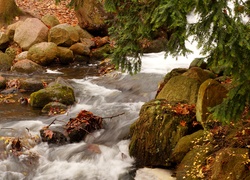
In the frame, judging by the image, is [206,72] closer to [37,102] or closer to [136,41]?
[136,41]

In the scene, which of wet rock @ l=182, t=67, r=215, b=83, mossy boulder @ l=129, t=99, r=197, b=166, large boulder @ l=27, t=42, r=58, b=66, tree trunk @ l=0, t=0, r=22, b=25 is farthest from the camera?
→ tree trunk @ l=0, t=0, r=22, b=25

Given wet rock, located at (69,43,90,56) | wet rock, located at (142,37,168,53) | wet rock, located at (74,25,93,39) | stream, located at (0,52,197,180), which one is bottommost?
stream, located at (0,52,197,180)

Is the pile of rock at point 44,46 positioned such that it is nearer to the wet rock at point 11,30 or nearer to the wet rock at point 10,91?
the wet rock at point 11,30

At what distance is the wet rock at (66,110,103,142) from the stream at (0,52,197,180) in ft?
0.46

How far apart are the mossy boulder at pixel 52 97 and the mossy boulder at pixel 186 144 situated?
4857mm

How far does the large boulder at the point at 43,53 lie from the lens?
46.6 feet

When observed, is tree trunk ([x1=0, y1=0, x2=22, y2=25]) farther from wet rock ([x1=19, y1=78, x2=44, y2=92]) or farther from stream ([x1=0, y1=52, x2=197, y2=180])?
stream ([x1=0, y1=52, x2=197, y2=180])

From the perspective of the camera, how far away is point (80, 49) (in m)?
15.2

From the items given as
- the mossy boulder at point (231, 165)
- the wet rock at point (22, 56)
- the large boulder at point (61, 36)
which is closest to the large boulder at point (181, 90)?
the mossy boulder at point (231, 165)

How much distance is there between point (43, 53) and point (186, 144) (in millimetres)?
9794

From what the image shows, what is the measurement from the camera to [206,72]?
25.8ft

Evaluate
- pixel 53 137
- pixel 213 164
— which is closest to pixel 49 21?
pixel 53 137

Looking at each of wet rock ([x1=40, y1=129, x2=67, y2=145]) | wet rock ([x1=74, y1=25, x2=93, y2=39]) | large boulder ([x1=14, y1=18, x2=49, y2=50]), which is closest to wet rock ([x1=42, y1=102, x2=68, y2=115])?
wet rock ([x1=40, y1=129, x2=67, y2=145])

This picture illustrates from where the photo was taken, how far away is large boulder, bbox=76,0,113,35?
16.8 metres
